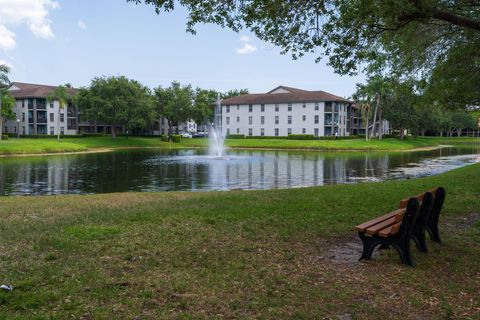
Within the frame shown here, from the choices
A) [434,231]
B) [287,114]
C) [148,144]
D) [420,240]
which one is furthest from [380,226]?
[287,114]

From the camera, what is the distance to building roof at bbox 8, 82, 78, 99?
9206cm

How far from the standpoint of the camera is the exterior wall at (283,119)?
303ft

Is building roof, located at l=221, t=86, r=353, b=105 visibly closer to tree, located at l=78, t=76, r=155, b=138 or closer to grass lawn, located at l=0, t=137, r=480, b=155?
grass lawn, located at l=0, t=137, r=480, b=155

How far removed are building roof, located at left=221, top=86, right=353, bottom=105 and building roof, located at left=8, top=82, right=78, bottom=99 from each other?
124 ft

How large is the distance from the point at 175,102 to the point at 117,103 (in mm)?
20693

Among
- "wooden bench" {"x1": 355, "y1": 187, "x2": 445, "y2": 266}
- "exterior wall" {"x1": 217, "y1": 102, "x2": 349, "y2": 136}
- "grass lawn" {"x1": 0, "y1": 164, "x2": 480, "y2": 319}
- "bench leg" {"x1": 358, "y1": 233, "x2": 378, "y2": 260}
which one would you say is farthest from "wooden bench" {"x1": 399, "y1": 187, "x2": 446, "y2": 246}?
"exterior wall" {"x1": 217, "y1": 102, "x2": 349, "y2": 136}

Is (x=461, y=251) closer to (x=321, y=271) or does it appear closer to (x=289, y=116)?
(x=321, y=271)

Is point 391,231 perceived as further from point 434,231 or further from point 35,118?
point 35,118

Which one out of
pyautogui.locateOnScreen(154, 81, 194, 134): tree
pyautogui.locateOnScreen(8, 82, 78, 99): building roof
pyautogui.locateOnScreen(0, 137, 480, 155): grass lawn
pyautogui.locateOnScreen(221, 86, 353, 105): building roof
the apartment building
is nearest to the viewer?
pyautogui.locateOnScreen(0, 137, 480, 155): grass lawn

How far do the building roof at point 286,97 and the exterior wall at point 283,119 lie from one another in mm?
896

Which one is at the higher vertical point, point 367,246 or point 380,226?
point 380,226

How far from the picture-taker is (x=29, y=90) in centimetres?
9512

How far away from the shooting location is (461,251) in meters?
8.13

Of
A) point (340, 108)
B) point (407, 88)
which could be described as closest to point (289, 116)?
point (340, 108)
